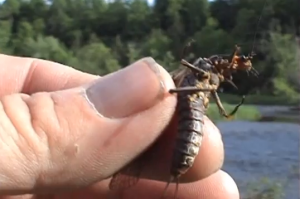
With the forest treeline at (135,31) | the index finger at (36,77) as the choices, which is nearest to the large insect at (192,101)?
the index finger at (36,77)

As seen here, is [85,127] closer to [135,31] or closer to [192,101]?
[192,101]

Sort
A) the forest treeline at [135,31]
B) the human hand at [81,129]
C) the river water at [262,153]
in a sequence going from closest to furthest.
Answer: the human hand at [81,129], the river water at [262,153], the forest treeline at [135,31]

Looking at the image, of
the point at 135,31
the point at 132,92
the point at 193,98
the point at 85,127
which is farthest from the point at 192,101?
the point at 135,31

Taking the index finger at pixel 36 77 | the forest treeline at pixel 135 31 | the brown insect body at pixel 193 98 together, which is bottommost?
the forest treeline at pixel 135 31

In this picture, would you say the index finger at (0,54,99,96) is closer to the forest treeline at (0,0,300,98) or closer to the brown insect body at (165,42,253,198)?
the brown insect body at (165,42,253,198)

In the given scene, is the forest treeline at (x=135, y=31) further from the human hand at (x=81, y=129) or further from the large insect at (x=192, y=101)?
the human hand at (x=81, y=129)

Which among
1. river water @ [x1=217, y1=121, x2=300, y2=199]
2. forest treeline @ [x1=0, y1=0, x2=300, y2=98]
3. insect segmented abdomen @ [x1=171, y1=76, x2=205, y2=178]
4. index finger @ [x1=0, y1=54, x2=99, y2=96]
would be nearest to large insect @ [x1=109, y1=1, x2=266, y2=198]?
insect segmented abdomen @ [x1=171, y1=76, x2=205, y2=178]

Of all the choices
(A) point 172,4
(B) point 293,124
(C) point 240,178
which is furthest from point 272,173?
(A) point 172,4

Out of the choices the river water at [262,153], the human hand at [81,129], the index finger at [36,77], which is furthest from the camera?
the river water at [262,153]
